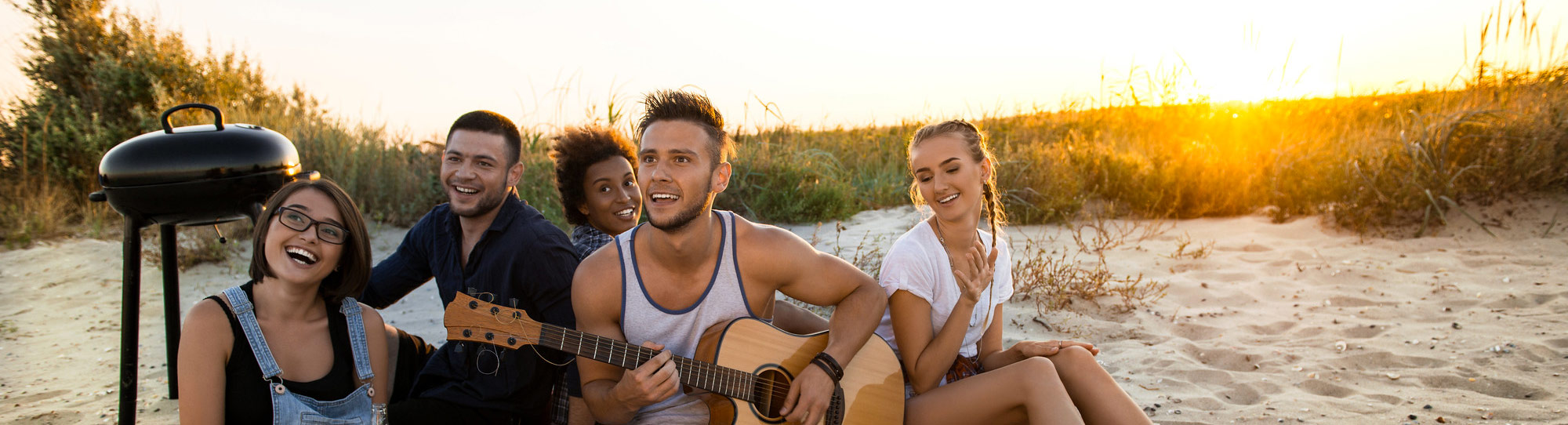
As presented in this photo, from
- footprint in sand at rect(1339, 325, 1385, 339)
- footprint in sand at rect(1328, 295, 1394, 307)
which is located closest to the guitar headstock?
footprint in sand at rect(1339, 325, 1385, 339)

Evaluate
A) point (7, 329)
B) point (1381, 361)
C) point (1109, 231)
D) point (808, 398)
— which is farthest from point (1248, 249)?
point (7, 329)

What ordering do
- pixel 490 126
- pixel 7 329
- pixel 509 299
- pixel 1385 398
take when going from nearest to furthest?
1. pixel 509 299
2. pixel 490 126
3. pixel 1385 398
4. pixel 7 329

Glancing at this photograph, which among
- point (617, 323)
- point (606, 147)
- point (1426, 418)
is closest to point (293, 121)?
point (606, 147)

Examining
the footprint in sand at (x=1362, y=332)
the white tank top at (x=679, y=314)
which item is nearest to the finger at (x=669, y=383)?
the white tank top at (x=679, y=314)

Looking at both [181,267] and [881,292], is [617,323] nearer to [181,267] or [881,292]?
[881,292]

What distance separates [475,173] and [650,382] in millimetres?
1329

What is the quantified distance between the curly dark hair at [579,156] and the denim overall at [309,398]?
4.84 ft

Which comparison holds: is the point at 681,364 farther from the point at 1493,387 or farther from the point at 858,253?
the point at 1493,387

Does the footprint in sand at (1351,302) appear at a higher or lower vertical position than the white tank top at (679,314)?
lower

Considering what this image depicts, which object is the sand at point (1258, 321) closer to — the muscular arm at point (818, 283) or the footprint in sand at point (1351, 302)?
the footprint in sand at point (1351, 302)

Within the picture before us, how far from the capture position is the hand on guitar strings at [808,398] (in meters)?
2.75

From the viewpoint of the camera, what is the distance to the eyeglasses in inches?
102

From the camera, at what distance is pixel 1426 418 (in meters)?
3.42

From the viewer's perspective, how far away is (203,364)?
7.91 feet
